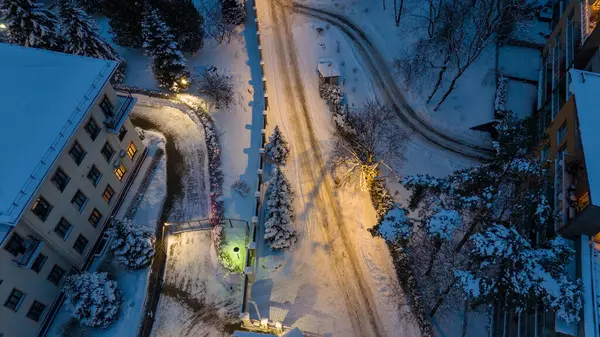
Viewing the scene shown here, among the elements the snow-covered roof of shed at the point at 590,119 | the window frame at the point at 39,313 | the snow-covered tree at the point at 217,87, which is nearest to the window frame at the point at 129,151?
the snow-covered tree at the point at 217,87

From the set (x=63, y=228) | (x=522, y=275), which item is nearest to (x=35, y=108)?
(x=63, y=228)

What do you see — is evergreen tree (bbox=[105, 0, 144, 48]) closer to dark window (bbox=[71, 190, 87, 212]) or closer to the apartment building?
the apartment building

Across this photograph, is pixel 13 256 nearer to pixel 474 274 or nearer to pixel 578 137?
pixel 474 274

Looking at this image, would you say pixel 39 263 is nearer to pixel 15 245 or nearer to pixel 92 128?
pixel 15 245

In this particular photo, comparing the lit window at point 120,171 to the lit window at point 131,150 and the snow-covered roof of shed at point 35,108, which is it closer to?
the lit window at point 131,150

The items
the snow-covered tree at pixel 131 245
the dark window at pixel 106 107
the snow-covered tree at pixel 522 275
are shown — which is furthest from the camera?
the dark window at pixel 106 107

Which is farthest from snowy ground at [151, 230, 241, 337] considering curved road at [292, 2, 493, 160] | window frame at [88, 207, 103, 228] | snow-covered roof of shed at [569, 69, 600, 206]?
snow-covered roof of shed at [569, 69, 600, 206]
